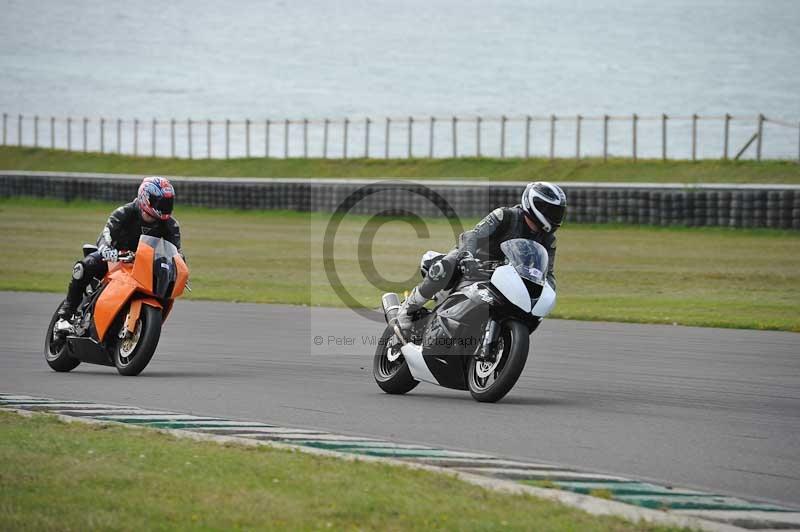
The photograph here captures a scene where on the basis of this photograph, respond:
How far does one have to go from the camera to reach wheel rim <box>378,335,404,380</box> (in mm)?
11367

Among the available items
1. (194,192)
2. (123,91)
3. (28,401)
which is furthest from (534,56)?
(28,401)

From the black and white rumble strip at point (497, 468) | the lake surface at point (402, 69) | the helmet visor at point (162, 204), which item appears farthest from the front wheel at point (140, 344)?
the lake surface at point (402, 69)

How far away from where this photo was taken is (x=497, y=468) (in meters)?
7.73

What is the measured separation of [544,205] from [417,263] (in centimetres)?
2149

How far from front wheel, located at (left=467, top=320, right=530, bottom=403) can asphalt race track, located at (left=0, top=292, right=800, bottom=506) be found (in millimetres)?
161

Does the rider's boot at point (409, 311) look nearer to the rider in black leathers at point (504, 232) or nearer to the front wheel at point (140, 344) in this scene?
the rider in black leathers at point (504, 232)

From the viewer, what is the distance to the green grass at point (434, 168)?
48.9m

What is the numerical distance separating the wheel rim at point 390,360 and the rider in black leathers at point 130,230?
7.67 feet

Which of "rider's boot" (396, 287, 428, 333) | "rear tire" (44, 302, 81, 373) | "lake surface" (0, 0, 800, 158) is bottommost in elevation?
"rear tire" (44, 302, 81, 373)

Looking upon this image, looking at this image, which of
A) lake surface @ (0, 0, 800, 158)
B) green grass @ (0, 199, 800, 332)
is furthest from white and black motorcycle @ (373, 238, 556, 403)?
lake surface @ (0, 0, 800, 158)

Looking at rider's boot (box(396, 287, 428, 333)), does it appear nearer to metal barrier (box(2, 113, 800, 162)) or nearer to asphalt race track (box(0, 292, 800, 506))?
asphalt race track (box(0, 292, 800, 506))

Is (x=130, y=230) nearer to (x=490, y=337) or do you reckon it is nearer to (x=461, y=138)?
(x=490, y=337)

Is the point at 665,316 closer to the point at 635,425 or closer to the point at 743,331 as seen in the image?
the point at 743,331

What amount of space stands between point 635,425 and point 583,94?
12349 cm
